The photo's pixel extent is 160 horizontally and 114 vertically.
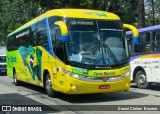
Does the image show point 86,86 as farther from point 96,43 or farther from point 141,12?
point 141,12

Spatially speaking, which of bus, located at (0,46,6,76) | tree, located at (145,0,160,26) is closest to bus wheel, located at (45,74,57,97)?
bus, located at (0,46,6,76)

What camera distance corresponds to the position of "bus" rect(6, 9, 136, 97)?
39.1 ft

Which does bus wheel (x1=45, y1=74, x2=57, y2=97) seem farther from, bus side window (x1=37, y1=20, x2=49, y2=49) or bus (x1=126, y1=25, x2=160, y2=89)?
bus (x1=126, y1=25, x2=160, y2=89)

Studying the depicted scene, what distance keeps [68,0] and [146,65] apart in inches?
532

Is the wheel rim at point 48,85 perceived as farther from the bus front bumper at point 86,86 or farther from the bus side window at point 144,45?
the bus side window at point 144,45

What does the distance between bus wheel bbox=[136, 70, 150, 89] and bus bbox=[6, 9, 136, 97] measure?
4203 millimetres

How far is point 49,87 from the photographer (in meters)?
13.9

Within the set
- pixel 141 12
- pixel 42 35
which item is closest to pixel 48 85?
pixel 42 35

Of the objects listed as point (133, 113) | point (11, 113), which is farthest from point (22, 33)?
point (133, 113)

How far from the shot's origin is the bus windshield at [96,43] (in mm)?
12062

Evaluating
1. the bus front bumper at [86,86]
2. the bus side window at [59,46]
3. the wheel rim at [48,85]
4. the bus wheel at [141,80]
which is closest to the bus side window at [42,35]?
the bus side window at [59,46]

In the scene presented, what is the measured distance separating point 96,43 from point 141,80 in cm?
542

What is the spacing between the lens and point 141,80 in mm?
17078

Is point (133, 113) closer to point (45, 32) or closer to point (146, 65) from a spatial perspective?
point (45, 32)
